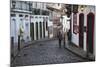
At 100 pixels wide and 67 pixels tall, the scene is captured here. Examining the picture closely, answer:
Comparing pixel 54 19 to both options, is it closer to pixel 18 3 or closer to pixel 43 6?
pixel 43 6

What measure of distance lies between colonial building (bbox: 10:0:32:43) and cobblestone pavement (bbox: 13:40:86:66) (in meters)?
0.16

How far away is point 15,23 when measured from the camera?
2.04 metres

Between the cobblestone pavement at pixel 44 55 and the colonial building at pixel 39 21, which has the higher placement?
the colonial building at pixel 39 21

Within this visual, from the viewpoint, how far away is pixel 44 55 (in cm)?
219

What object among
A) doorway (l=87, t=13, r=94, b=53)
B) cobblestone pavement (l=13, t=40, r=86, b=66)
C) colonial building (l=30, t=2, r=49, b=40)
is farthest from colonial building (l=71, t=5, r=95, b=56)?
colonial building (l=30, t=2, r=49, b=40)

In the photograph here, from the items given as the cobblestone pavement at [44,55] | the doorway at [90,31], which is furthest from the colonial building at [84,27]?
the cobblestone pavement at [44,55]

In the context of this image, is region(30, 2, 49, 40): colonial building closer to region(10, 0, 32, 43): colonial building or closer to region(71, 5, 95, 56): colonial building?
region(10, 0, 32, 43): colonial building

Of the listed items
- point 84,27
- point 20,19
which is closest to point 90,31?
point 84,27

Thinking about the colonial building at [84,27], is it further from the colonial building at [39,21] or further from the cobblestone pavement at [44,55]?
the colonial building at [39,21]

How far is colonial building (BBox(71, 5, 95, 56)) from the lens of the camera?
7.56 feet

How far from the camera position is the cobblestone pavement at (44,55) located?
2107 mm

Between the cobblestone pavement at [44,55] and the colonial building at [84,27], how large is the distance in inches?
7.8
